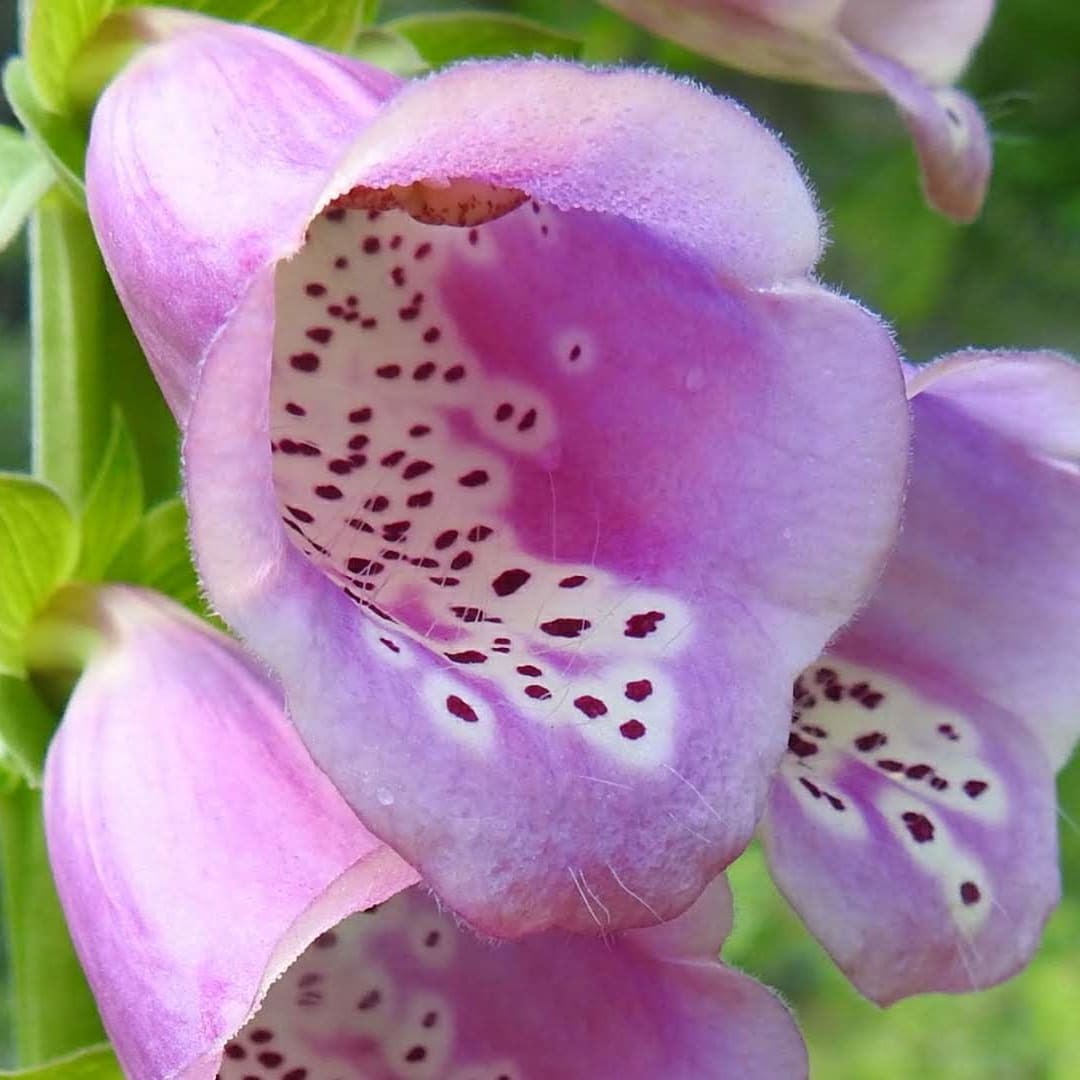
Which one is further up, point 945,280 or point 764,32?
point 764,32

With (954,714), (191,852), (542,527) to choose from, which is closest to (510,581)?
(542,527)

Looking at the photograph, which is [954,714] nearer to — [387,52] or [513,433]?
[513,433]

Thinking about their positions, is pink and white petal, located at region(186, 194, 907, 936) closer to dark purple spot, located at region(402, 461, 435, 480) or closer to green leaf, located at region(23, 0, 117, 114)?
dark purple spot, located at region(402, 461, 435, 480)

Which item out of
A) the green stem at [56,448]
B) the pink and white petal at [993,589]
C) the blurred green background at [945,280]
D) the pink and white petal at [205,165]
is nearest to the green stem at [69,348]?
the green stem at [56,448]

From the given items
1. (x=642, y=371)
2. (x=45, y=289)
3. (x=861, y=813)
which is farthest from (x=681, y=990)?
(x=45, y=289)

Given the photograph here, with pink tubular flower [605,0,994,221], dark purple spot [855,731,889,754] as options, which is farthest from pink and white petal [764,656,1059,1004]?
pink tubular flower [605,0,994,221]

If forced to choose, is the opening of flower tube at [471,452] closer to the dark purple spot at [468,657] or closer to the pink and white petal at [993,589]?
the dark purple spot at [468,657]

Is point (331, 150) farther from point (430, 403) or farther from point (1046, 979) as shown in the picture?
point (1046, 979)
